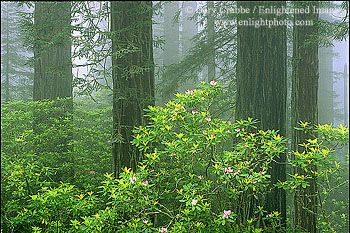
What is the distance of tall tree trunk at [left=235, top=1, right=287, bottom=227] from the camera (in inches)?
161

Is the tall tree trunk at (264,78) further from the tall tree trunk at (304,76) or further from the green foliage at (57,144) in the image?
the green foliage at (57,144)

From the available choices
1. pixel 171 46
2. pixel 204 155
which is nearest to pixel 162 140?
pixel 204 155

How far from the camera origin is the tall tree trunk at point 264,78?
4.10 metres

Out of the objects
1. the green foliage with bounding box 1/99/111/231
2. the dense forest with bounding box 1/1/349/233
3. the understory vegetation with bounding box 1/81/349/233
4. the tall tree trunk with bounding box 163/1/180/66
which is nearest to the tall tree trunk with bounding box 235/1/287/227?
the dense forest with bounding box 1/1/349/233

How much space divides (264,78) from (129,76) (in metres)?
1.75

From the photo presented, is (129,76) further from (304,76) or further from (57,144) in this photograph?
(304,76)

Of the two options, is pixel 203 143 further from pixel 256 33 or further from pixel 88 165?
pixel 88 165

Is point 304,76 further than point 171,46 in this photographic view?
No

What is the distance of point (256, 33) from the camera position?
4.27 m

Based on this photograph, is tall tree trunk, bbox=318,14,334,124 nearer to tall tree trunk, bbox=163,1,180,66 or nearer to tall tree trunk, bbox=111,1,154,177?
tall tree trunk, bbox=163,1,180,66

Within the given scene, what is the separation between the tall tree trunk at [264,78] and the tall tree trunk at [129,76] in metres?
1.23

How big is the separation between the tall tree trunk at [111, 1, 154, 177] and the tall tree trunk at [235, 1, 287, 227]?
123cm

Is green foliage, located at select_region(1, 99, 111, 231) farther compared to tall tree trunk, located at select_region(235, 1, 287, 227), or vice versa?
green foliage, located at select_region(1, 99, 111, 231)

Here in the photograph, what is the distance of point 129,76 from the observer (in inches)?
167
